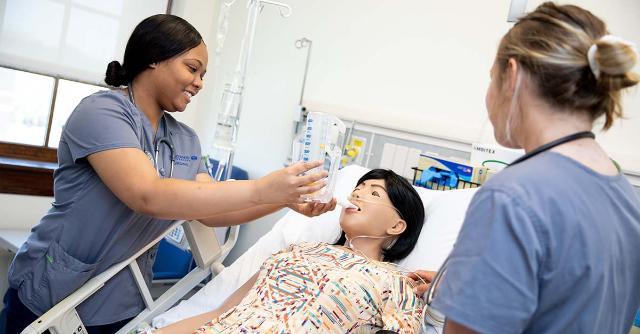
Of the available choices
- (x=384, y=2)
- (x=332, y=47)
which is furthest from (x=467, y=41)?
(x=332, y=47)

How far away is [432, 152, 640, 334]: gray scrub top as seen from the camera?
0.74 m

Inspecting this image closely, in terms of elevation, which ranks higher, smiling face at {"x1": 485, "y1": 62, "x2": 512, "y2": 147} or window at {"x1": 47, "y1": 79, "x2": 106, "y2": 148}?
smiling face at {"x1": 485, "y1": 62, "x2": 512, "y2": 147}

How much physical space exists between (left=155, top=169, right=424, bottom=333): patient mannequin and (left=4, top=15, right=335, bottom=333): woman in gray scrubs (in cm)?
20

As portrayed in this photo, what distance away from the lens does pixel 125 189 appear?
4.10 ft

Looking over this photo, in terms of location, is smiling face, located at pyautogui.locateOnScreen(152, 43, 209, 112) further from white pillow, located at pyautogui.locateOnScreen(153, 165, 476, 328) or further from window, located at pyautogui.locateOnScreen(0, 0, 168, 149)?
window, located at pyautogui.locateOnScreen(0, 0, 168, 149)

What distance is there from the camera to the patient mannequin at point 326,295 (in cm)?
148

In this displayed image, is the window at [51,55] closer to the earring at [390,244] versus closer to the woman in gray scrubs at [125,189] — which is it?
the woman in gray scrubs at [125,189]

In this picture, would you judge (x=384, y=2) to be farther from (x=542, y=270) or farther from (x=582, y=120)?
(x=542, y=270)

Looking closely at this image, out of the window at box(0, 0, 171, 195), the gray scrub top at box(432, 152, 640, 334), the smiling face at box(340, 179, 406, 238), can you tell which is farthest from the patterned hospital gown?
the window at box(0, 0, 171, 195)

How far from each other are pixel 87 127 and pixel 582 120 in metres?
1.13

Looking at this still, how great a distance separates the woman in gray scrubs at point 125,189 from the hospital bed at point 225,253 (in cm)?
5

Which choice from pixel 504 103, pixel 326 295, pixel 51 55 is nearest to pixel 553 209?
pixel 504 103

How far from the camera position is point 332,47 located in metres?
2.99

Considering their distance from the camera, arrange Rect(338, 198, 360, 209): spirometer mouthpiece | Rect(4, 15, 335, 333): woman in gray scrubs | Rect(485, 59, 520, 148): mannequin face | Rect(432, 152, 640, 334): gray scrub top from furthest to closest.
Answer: Rect(338, 198, 360, 209): spirometer mouthpiece, Rect(4, 15, 335, 333): woman in gray scrubs, Rect(485, 59, 520, 148): mannequin face, Rect(432, 152, 640, 334): gray scrub top
